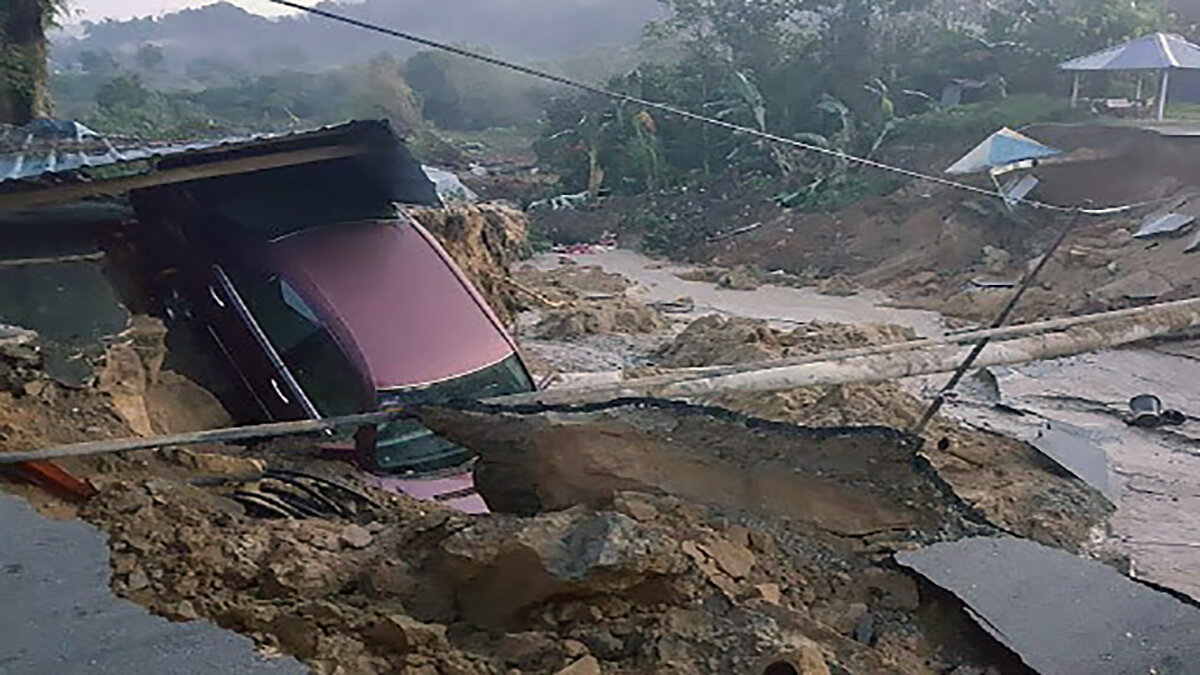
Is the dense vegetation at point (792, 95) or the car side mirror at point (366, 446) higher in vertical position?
the car side mirror at point (366, 446)

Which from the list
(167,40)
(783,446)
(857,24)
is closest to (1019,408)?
(783,446)

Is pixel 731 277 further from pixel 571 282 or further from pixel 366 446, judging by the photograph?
pixel 366 446

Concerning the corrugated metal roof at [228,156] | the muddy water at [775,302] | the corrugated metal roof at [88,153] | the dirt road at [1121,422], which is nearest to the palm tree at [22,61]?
the corrugated metal roof at [88,153]

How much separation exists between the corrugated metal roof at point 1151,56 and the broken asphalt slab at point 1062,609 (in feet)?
59.6

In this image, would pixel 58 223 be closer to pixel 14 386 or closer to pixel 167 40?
pixel 14 386

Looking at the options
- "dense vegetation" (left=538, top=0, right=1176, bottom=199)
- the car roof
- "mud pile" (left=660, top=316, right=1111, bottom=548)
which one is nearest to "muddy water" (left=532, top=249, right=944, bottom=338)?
"dense vegetation" (left=538, top=0, right=1176, bottom=199)

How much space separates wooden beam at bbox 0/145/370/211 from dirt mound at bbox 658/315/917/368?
525 centimetres

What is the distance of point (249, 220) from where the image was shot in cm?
516

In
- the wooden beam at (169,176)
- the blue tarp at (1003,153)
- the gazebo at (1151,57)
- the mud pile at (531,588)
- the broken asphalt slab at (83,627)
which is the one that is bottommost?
the blue tarp at (1003,153)

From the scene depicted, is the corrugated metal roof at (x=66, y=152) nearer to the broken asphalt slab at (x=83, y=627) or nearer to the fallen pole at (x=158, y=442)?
the fallen pole at (x=158, y=442)

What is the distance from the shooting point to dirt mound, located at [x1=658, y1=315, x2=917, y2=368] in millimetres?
10000

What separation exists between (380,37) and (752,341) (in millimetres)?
55573

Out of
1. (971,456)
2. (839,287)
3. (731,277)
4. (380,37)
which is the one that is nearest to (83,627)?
(971,456)

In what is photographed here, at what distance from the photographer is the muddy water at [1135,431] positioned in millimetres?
5988
